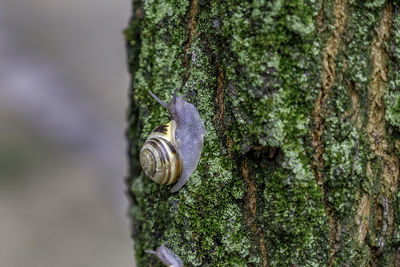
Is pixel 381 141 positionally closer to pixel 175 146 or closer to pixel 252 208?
pixel 252 208

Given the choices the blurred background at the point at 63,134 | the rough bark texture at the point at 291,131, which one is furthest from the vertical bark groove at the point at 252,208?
the blurred background at the point at 63,134

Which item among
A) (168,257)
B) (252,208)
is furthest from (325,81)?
(168,257)

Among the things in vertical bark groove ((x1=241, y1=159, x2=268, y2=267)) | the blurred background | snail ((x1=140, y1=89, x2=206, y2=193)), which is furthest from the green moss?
the blurred background

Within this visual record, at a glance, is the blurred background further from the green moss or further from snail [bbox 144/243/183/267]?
the green moss

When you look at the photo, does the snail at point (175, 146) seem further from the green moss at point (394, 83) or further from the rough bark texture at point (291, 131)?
the green moss at point (394, 83)

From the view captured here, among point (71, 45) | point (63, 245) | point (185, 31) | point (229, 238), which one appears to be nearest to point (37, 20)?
point (71, 45)

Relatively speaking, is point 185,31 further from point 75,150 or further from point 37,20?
point 37,20
